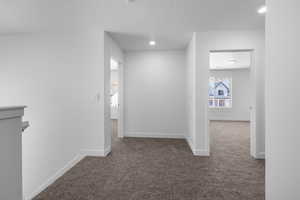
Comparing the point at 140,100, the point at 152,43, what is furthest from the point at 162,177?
the point at 152,43

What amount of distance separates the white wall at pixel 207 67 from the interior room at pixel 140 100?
0.02m

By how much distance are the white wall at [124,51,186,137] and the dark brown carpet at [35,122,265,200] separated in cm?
102

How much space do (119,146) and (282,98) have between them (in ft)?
10.7

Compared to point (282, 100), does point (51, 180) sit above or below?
below

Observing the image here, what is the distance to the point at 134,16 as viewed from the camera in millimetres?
2426

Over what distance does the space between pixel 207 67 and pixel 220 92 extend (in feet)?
16.5

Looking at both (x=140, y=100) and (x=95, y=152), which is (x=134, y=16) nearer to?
(x=140, y=100)

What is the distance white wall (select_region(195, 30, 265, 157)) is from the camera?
2.86m

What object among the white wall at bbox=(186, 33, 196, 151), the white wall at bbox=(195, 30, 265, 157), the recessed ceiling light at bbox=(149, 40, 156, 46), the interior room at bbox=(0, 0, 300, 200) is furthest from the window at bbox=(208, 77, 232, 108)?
the recessed ceiling light at bbox=(149, 40, 156, 46)

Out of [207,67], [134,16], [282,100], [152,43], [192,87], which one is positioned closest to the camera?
[282,100]

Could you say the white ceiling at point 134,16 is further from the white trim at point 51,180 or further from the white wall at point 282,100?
the white trim at point 51,180

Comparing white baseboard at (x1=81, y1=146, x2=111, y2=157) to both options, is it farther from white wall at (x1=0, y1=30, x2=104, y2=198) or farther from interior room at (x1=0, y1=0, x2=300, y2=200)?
white wall at (x1=0, y1=30, x2=104, y2=198)

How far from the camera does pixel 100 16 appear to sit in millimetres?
2449

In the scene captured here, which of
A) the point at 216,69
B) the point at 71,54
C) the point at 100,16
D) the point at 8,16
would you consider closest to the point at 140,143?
the point at 71,54
